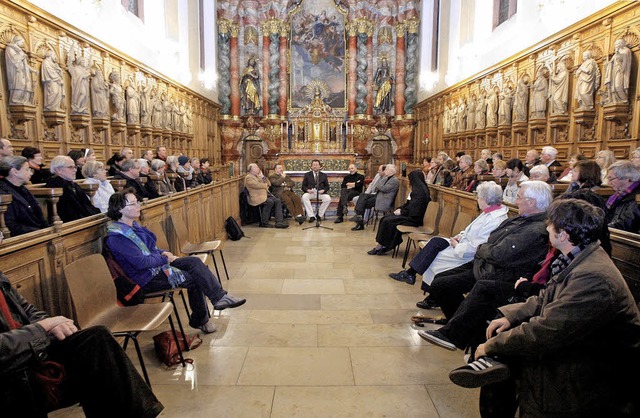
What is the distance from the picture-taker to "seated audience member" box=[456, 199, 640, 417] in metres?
1.94

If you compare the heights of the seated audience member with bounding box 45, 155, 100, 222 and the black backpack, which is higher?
the seated audience member with bounding box 45, 155, 100, 222

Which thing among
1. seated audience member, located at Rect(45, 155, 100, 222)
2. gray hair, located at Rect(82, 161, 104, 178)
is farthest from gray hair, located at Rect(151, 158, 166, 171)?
seated audience member, located at Rect(45, 155, 100, 222)

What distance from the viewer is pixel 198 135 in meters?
15.3

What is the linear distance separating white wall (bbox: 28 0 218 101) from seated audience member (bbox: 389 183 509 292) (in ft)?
22.6

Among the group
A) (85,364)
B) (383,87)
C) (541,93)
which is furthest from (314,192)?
(383,87)

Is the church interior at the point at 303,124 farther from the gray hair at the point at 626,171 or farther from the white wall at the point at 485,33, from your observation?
the gray hair at the point at 626,171

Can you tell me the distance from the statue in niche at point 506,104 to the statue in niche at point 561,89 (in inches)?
67.2

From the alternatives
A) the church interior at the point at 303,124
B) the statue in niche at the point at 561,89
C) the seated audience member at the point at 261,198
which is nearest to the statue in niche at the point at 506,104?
the church interior at the point at 303,124

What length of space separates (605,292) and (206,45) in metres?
17.3

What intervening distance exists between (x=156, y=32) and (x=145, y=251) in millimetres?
10571

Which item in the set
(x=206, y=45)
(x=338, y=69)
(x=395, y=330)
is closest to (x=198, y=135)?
(x=206, y=45)

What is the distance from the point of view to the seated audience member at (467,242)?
4.09m

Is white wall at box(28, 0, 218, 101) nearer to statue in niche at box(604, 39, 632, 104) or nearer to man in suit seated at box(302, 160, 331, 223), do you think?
man in suit seated at box(302, 160, 331, 223)

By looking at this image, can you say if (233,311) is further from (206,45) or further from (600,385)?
(206,45)
